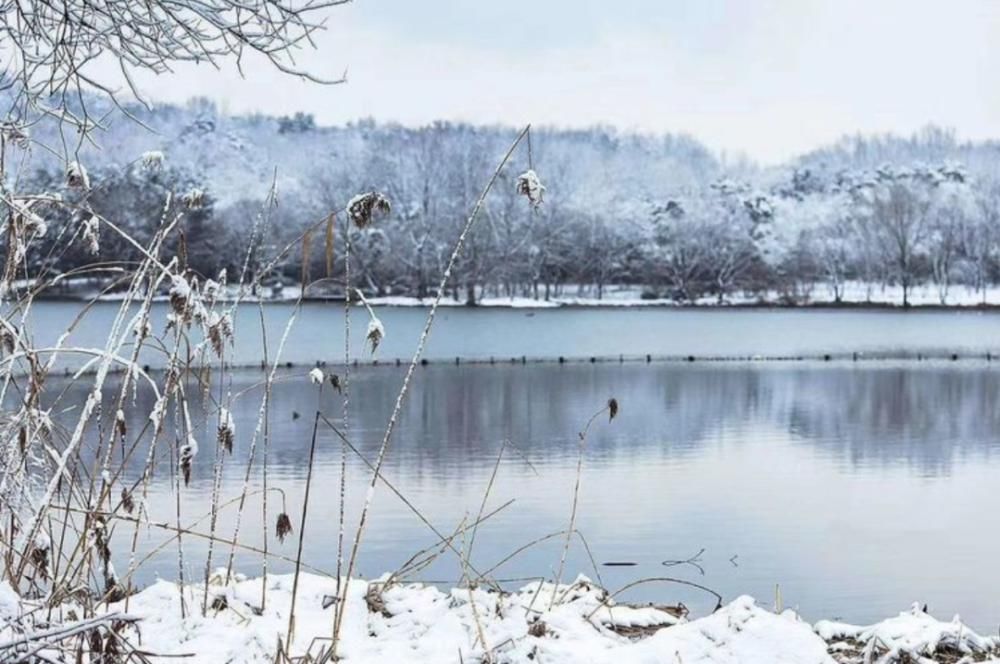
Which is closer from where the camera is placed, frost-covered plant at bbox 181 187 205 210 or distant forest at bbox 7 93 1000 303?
frost-covered plant at bbox 181 187 205 210

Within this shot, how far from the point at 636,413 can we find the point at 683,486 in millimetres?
5885

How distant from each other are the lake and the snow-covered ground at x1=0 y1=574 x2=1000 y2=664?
0.66 meters

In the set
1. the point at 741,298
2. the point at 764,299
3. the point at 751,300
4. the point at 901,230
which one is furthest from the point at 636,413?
the point at 901,230

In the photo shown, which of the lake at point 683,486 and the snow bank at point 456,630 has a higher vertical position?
the snow bank at point 456,630

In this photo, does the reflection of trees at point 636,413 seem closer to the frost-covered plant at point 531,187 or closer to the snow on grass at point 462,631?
the snow on grass at point 462,631

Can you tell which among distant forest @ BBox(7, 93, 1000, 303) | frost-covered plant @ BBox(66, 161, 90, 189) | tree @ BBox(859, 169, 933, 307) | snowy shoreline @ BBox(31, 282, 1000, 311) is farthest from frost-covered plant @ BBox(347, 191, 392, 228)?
tree @ BBox(859, 169, 933, 307)

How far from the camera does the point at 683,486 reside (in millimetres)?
10906

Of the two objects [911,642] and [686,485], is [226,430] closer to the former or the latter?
[911,642]

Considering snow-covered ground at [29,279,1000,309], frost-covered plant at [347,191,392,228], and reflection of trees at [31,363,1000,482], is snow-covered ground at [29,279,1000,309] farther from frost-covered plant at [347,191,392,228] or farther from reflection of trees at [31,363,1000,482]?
frost-covered plant at [347,191,392,228]

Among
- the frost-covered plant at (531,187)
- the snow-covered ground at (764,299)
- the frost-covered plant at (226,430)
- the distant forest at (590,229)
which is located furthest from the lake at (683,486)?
the snow-covered ground at (764,299)

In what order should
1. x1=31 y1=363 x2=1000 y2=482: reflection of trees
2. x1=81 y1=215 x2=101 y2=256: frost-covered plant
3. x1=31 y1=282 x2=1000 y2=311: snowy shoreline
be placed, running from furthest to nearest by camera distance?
1. x1=31 y1=282 x2=1000 y2=311: snowy shoreline
2. x1=31 y1=363 x2=1000 y2=482: reflection of trees
3. x1=81 y1=215 x2=101 y2=256: frost-covered plant

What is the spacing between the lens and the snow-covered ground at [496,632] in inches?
127

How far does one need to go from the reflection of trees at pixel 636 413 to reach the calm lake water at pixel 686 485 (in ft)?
0.20

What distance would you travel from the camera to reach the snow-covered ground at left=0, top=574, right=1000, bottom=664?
3.23 metres
